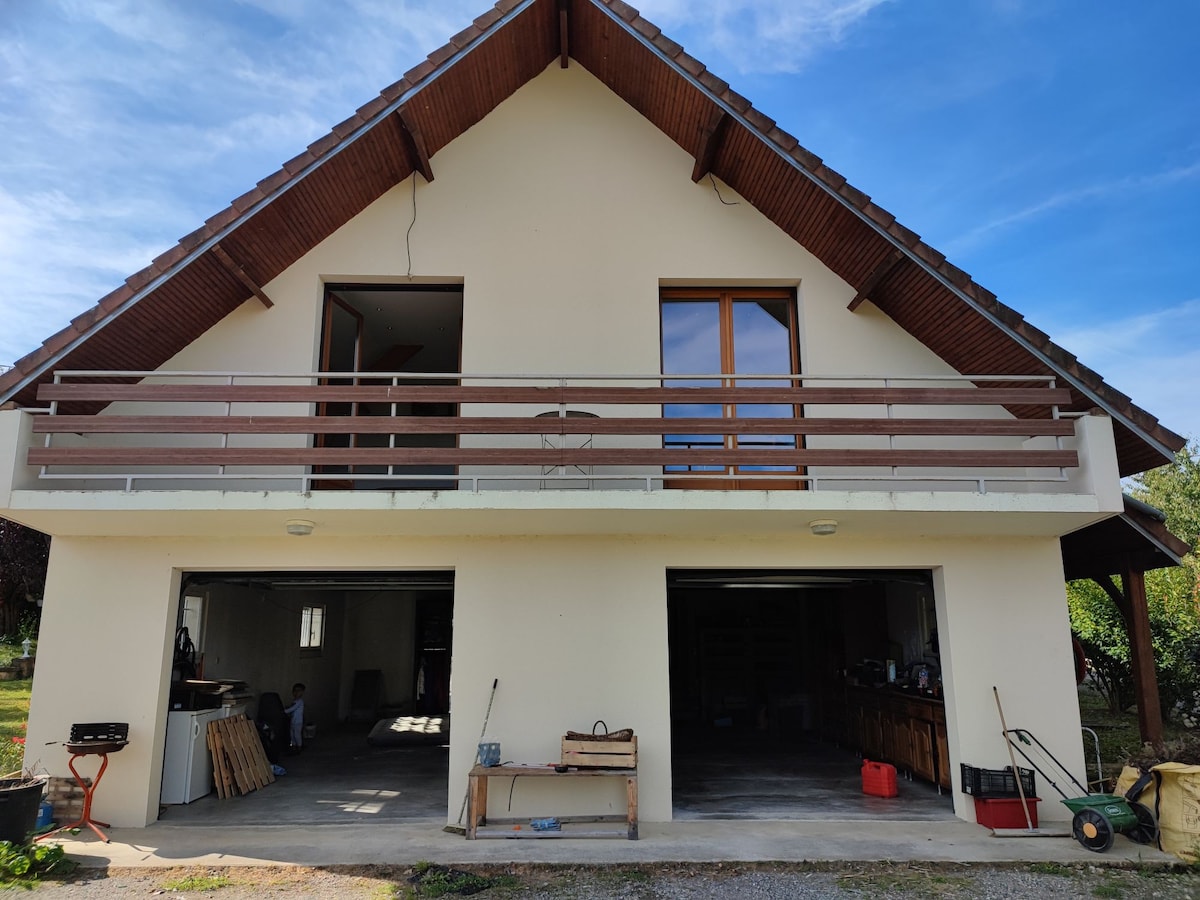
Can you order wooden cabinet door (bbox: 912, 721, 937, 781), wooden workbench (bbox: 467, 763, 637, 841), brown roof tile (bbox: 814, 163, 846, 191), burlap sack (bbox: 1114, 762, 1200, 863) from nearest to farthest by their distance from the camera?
burlap sack (bbox: 1114, 762, 1200, 863)
wooden workbench (bbox: 467, 763, 637, 841)
brown roof tile (bbox: 814, 163, 846, 191)
wooden cabinet door (bbox: 912, 721, 937, 781)

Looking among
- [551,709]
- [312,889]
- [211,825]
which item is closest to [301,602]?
[211,825]

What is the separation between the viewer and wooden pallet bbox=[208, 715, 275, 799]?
9.95m

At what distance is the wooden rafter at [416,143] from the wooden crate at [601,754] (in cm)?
663

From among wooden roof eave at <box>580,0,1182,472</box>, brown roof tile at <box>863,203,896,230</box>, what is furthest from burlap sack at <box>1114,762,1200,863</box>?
brown roof tile at <box>863,203,896,230</box>

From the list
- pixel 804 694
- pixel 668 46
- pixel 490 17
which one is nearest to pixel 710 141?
pixel 668 46

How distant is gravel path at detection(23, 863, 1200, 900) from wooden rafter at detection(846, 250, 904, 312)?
231 inches

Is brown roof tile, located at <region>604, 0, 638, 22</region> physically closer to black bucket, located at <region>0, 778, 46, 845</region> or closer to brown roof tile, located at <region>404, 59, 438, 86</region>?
brown roof tile, located at <region>404, 59, 438, 86</region>

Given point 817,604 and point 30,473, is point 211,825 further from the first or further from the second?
point 817,604

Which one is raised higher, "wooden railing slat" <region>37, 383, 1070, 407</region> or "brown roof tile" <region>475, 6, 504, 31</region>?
"brown roof tile" <region>475, 6, 504, 31</region>

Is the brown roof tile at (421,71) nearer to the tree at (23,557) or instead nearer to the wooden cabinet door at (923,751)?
the wooden cabinet door at (923,751)

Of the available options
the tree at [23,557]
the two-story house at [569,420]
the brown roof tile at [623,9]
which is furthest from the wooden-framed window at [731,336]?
the tree at [23,557]

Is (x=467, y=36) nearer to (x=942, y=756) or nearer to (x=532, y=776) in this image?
(x=532, y=776)

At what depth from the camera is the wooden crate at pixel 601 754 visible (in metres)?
8.02

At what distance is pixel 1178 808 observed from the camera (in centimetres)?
731
